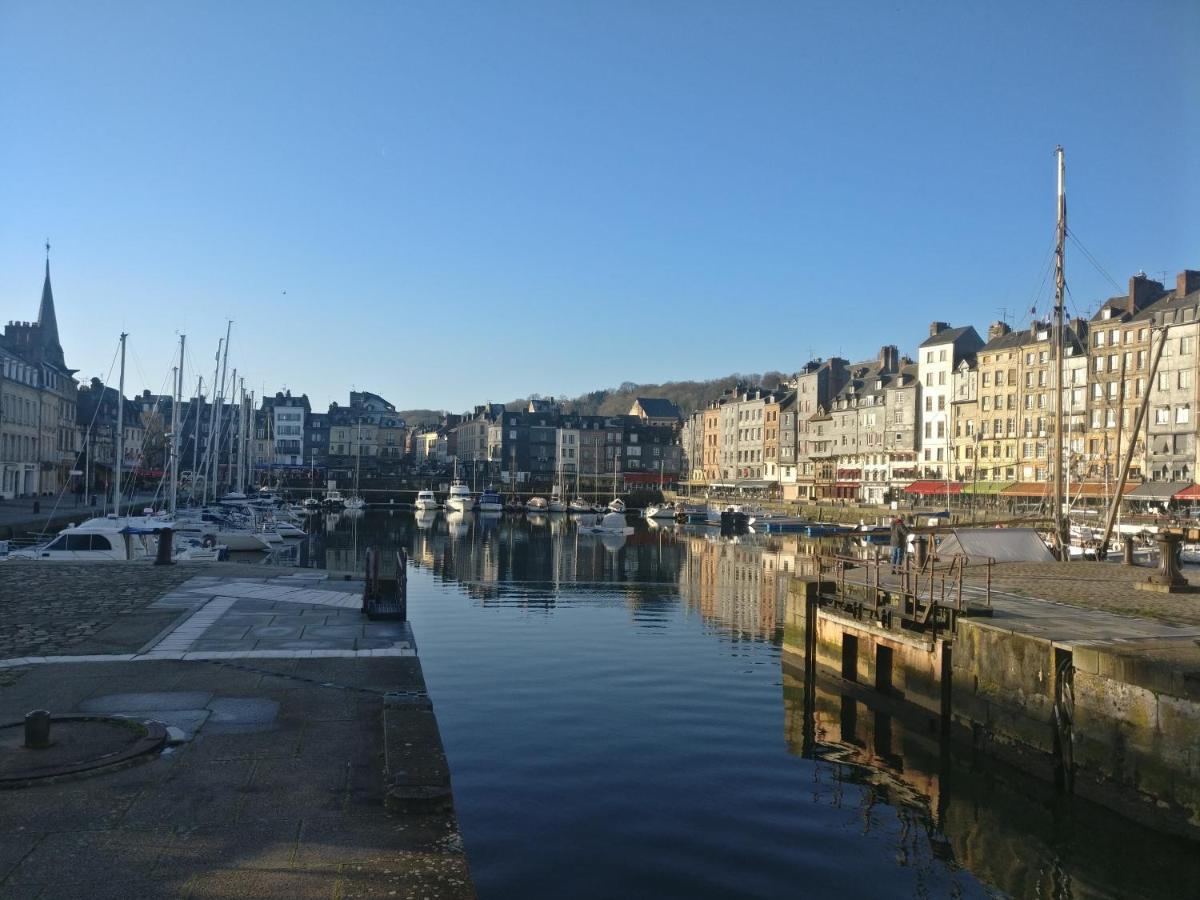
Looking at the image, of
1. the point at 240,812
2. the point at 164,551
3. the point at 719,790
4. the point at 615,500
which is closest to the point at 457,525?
the point at 615,500

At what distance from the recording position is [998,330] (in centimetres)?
10656

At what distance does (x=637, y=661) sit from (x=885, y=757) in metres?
9.76

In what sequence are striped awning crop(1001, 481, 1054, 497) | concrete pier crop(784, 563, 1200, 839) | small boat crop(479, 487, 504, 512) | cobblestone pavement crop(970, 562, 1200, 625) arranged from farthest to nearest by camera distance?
small boat crop(479, 487, 504, 512), striped awning crop(1001, 481, 1054, 497), cobblestone pavement crop(970, 562, 1200, 625), concrete pier crop(784, 563, 1200, 839)

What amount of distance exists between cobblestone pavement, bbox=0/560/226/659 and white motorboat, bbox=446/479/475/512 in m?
97.8

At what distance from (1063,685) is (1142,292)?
3342 inches

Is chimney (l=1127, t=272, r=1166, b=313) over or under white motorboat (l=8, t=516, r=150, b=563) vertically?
over

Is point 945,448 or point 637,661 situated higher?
point 945,448

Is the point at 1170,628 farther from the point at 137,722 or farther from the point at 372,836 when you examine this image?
the point at 137,722

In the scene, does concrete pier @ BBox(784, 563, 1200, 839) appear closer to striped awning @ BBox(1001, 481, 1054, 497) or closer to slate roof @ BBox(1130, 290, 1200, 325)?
slate roof @ BBox(1130, 290, 1200, 325)

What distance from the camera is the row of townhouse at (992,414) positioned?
267 ft

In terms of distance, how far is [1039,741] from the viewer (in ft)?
54.0

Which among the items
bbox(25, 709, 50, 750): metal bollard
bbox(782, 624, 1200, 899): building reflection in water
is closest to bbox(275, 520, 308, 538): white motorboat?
bbox(782, 624, 1200, 899): building reflection in water

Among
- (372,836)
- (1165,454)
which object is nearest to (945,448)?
(1165,454)

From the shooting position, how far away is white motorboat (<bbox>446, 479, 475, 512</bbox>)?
133m
